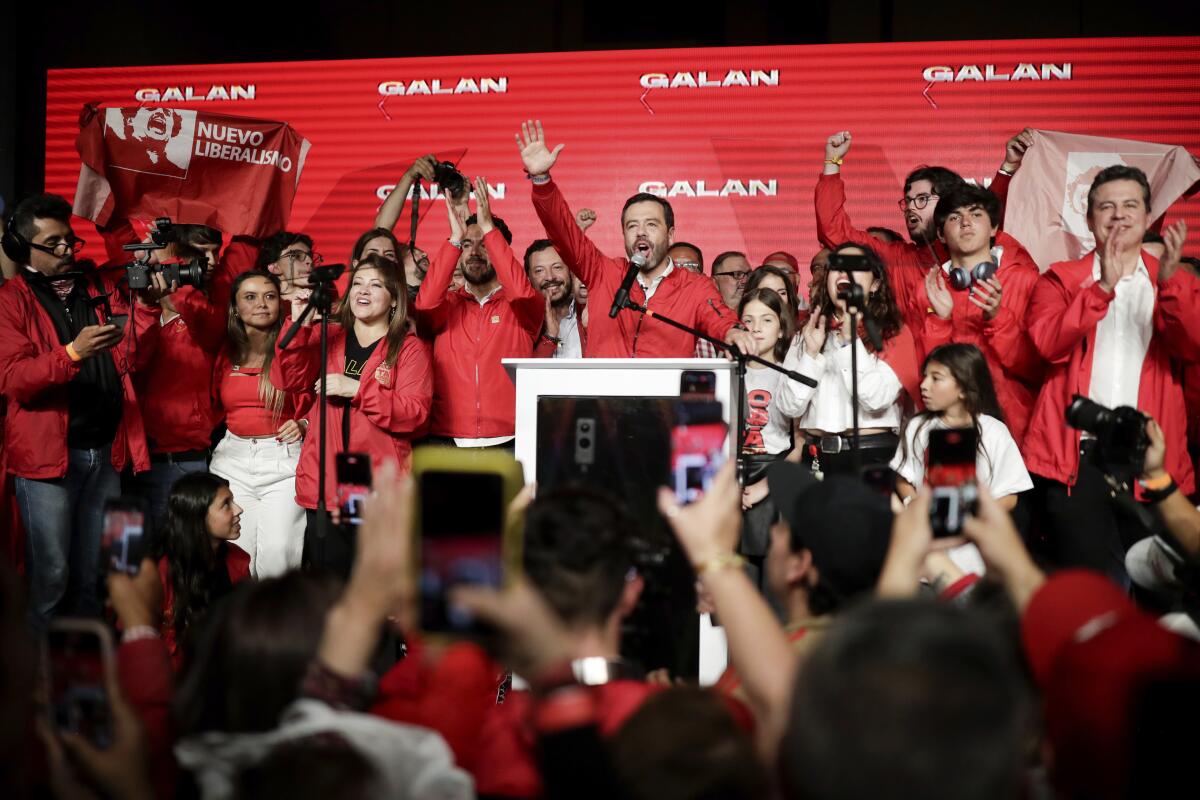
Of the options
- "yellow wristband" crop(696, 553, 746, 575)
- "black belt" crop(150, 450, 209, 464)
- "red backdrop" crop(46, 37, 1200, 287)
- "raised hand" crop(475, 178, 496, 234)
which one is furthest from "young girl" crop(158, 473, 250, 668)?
"red backdrop" crop(46, 37, 1200, 287)

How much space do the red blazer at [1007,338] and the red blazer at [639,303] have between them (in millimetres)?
953

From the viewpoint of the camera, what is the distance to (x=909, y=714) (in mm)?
1184

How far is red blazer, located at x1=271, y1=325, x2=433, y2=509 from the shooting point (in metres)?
4.75

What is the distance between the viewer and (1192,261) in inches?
214

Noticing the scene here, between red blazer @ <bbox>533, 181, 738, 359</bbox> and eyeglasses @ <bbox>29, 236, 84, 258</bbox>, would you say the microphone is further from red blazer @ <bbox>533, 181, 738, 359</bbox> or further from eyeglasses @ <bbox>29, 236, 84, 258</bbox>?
eyeglasses @ <bbox>29, 236, 84, 258</bbox>

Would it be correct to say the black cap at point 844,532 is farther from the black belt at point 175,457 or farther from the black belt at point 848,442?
the black belt at point 175,457

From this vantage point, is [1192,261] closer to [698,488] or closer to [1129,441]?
[1129,441]

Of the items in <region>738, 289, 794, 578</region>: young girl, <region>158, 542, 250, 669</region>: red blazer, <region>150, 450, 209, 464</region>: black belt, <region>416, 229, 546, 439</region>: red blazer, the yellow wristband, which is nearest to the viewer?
the yellow wristband

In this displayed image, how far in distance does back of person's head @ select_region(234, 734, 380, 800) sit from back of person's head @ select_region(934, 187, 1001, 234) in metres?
3.94

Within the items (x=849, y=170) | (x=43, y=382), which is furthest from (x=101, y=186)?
(x=849, y=170)

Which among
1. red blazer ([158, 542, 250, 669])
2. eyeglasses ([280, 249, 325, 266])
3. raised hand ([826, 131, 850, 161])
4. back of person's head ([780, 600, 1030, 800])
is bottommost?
red blazer ([158, 542, 250, 669])

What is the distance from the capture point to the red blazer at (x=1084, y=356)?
13.6ft

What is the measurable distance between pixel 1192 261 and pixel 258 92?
5.79 meters

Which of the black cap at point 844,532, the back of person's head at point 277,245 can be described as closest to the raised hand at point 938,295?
the black cap at point 844,532
